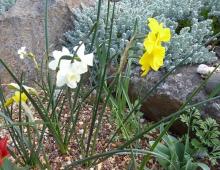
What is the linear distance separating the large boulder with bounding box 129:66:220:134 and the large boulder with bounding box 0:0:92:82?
66 cm

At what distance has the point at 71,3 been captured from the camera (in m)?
2.88

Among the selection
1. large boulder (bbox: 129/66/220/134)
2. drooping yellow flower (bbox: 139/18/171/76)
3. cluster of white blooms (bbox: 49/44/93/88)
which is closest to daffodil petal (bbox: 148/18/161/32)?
drooping yellow flower (bbox: 139/18/171/76)

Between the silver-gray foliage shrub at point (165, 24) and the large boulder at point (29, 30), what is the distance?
95 mm

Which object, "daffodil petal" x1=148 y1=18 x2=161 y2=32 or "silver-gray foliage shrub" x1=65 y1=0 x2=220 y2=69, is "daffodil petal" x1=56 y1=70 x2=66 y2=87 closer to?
"daffodil petal" x1=148 y1=18 x2=161 y2=32

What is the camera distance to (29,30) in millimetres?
2742

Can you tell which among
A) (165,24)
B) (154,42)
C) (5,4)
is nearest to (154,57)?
(154,42)

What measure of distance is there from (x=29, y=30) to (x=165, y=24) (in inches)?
33.5

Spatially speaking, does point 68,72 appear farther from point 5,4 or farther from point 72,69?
point 5,4

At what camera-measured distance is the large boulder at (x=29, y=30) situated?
2.68 metres

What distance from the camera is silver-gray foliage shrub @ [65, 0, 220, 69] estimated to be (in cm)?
245

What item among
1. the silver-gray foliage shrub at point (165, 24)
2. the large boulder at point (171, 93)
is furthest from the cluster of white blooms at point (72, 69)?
the silver-gray foliage shrub at point (165, 24)

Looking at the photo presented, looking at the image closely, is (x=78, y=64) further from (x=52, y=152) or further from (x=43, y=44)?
(x=43, y=44)

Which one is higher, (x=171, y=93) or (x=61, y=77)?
(x=171, y=93)

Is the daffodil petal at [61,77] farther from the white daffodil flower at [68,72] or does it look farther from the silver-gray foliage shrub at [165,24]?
the silver-gray foliage shrub at [165,24]
